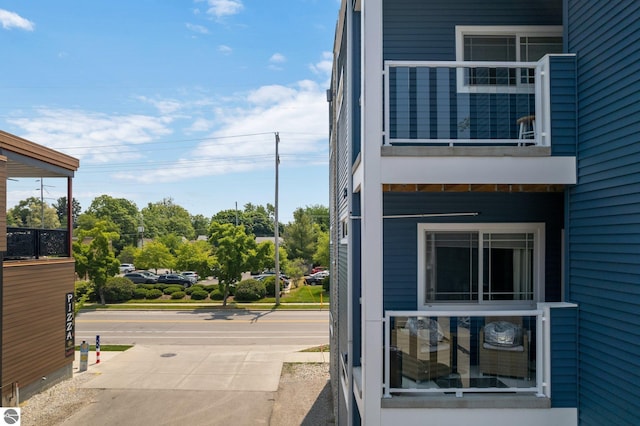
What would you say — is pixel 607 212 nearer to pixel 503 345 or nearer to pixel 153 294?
pixel 503 345

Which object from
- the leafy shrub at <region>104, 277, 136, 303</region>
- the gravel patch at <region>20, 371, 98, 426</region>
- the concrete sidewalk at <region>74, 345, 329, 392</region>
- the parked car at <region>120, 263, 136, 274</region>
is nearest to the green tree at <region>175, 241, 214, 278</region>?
the leafy shrub at <region>104, 277, 136, 303</region>

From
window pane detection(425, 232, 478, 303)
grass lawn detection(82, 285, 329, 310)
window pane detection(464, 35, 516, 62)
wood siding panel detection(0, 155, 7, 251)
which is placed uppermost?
window pane detection(464, 35, 516, 62)

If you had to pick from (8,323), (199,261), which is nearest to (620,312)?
(8,323)

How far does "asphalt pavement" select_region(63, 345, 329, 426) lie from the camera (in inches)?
482

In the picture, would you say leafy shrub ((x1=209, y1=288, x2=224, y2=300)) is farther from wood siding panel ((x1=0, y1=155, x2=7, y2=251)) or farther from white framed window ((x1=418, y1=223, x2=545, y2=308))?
white framed window ((x1=418, y1=223, x2=545, y2=308))

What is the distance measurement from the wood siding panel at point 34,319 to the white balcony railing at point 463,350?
11.3 m

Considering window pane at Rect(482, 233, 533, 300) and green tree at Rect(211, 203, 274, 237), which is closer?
window pane at Rect(482, 233, 533, 300)

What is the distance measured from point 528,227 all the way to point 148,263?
4148 centimetres

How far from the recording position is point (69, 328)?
51.4ft

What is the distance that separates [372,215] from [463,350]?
1.83m

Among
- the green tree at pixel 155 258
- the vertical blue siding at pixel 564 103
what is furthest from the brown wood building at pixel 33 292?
the green tree at pixel 155 258

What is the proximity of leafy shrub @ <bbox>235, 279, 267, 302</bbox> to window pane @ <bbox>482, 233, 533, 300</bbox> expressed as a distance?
92.0 feet

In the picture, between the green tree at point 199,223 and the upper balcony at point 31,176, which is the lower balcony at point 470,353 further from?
the green tree at point 199,223

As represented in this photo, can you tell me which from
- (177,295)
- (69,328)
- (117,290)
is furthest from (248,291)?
(69,328)
